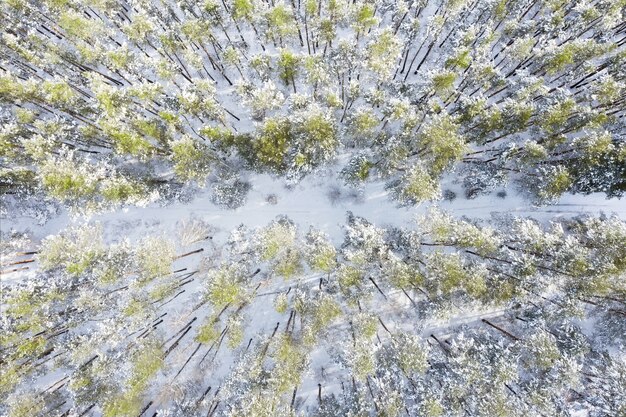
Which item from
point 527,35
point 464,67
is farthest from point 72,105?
point 527,35

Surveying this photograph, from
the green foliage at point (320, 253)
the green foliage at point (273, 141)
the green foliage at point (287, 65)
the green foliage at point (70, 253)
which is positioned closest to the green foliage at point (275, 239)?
the green foliage at point (320, 253)

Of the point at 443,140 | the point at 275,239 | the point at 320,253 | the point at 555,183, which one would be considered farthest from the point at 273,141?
the point at 555,183

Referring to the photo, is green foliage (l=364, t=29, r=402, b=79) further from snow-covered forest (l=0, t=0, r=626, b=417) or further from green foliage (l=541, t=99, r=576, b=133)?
green foliage (l=541, t=99, r=576, b=133)

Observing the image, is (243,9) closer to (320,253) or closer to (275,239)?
(275,239)

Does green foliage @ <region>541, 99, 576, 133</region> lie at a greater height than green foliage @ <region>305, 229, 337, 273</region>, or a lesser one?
greater

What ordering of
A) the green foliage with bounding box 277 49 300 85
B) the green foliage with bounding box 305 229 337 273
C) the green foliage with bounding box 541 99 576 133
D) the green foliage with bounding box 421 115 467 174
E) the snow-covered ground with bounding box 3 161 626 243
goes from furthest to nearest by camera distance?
the snow-covered ground with bounding box 3 161 626 243 < the green foliage with bounding box 305 229 337 273 < the green foliage with bounding box 277 49 300 85 < the green foliage with bounding box 541 99 576 133 < the green foliage with bounding box 421 115 467 174

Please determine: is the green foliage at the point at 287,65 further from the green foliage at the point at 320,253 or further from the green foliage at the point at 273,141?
the green foliage at the point at 320,253

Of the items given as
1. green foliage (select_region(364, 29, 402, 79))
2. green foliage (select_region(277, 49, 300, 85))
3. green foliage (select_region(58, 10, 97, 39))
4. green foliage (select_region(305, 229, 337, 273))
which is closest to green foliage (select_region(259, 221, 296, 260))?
green foliage (select_region(305, 229, 337, 273))

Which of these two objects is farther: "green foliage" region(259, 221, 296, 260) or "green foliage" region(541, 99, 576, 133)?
"green foliage" region(259, 221, 296, 260)
